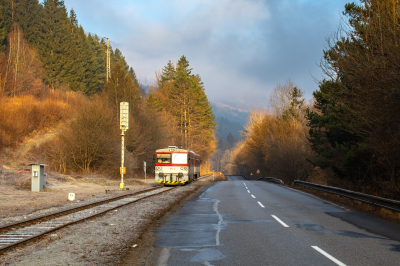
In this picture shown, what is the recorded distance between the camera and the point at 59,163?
34.2m

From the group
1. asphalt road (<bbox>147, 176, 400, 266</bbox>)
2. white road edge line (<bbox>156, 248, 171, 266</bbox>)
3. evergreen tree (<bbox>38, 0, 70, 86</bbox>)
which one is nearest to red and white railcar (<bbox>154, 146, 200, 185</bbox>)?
asphalt road (<bbox>147, 176, 400, 266</bbox>)

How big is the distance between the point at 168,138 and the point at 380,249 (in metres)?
47.6

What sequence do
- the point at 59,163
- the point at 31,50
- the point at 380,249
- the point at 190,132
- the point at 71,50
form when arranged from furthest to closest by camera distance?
the point at 190,132
the point at 71,50
the point at 31,50
the point at 59,163
the point at 380,249

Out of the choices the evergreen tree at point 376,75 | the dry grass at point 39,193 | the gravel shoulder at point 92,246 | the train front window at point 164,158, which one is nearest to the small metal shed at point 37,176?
the dry grass at point 39,193

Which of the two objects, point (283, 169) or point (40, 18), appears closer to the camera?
point (283, 169)

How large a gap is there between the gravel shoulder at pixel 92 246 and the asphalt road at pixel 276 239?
1.84ft

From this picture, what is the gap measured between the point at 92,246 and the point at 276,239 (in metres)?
4.24

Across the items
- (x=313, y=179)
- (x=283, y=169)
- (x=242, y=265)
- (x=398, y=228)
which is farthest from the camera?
(x=283, y=169)

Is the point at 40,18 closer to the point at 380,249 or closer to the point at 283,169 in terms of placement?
the point at 283,169

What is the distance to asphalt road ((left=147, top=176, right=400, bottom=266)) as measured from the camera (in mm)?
6121

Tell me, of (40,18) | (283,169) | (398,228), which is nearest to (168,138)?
(283,169)

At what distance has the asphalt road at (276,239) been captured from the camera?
612 centimetres

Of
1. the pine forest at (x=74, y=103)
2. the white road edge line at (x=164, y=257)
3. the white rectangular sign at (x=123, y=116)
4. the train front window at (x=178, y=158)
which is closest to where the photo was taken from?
the white road edge line at (x=164, y=257)

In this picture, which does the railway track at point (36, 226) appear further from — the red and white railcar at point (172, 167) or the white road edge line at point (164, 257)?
the red and white railcar at point (172, 167)
